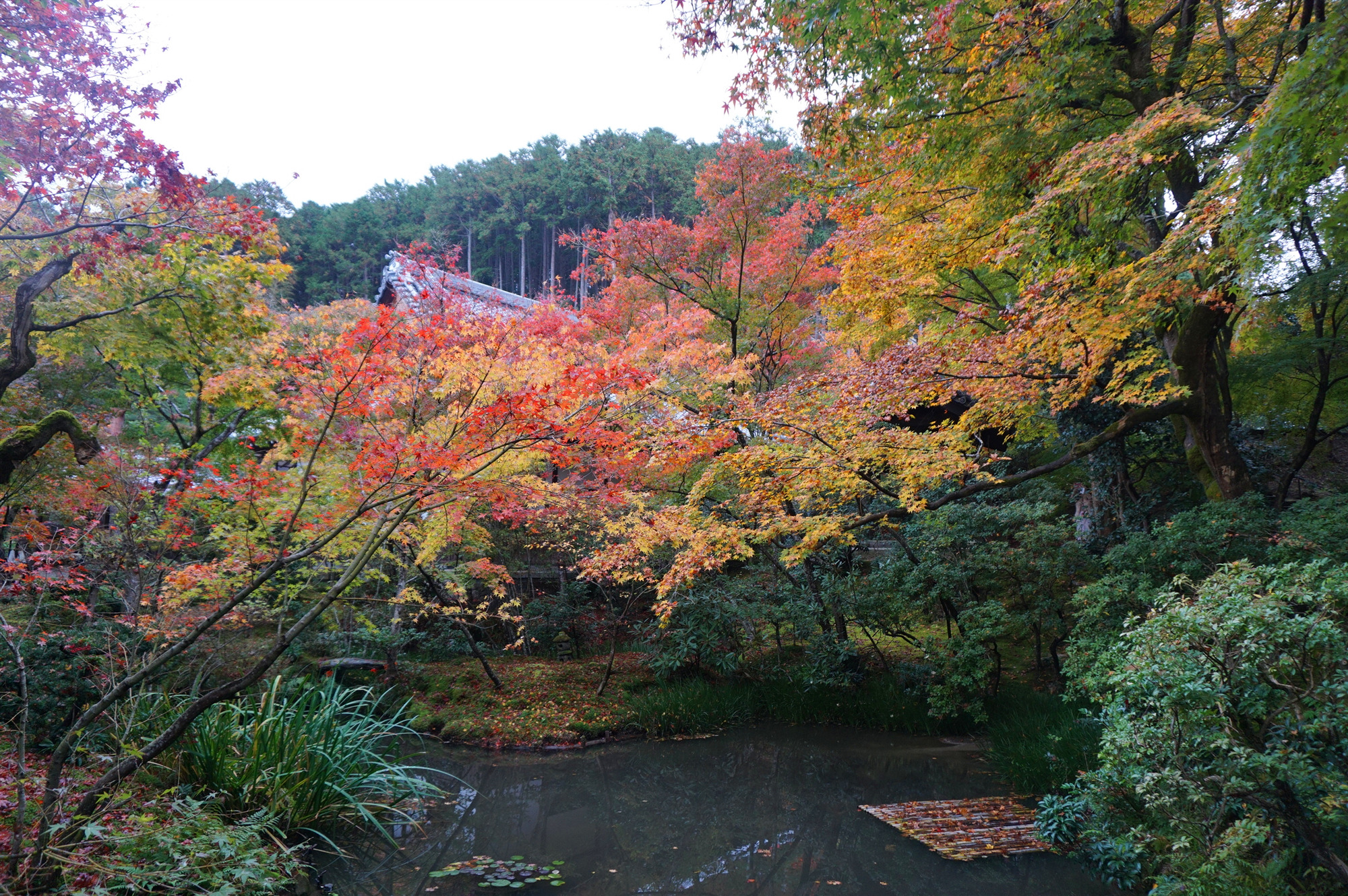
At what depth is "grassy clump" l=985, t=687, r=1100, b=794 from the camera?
4.97 m

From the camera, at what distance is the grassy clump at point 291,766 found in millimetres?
4184

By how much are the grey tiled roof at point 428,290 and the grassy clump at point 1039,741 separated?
6194 mm

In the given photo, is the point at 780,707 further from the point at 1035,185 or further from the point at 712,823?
the point at 1035,185

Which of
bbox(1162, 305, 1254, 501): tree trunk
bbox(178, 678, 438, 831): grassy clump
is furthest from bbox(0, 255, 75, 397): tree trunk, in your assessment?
bbox(1162, 305, 1254, 501): tree trunk

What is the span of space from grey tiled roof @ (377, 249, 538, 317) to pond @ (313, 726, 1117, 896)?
4.23m

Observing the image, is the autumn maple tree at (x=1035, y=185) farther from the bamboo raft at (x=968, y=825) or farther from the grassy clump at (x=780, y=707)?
the grassy clump at (x=780, y=707)

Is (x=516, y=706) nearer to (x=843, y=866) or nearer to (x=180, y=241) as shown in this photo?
(x=843, y=866)

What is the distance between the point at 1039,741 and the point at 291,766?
19.7ft

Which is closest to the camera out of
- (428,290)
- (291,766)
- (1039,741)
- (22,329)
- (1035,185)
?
(291,766)

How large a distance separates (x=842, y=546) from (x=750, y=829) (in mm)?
3911

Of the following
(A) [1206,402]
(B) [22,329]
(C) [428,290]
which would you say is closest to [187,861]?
(B) [22,329]

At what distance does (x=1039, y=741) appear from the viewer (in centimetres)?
555

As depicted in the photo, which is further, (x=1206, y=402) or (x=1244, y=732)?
(x=1206, y=402)

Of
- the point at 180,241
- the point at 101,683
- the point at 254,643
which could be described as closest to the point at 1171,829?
the point at 101,683
